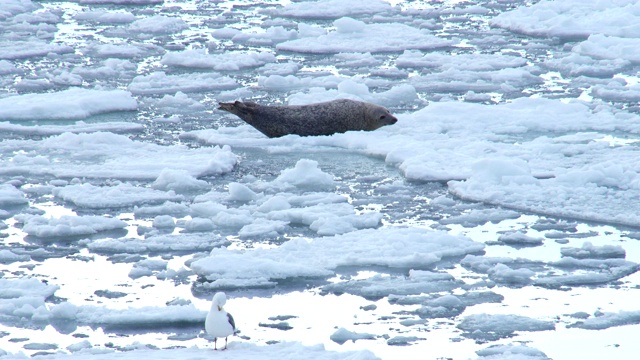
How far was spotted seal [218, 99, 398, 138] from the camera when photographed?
26.2ft

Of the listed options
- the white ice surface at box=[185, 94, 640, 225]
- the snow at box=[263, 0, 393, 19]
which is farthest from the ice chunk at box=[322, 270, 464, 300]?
the snow at box=[263, 0, 393, 19]

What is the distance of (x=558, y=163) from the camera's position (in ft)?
23.6

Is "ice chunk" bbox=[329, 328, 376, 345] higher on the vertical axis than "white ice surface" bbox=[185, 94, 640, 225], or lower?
lower

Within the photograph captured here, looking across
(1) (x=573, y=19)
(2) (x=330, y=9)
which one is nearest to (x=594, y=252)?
(1) (x=573, y=19)

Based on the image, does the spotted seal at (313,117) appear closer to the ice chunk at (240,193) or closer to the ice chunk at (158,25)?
the ice chunk at (240,193)

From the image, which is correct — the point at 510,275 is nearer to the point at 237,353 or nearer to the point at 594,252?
the point at 594,252

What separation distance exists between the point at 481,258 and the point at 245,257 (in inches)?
47.1

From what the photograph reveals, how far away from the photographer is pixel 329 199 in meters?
6.39

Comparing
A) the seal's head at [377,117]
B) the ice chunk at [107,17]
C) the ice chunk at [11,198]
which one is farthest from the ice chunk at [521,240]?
the ice chunk at [107,17]

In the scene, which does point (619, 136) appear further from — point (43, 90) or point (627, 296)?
point (43, 90)

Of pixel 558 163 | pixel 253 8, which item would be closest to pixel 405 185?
pixel 558 163

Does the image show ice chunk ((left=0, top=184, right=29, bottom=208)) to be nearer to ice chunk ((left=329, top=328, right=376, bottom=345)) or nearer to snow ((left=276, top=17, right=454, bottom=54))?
ice chunk ((left=329, top=328, right=376, bottom=345))

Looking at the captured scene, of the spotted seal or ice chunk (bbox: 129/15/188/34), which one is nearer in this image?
the spotted seal

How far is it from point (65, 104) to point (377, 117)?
8.62 feet
